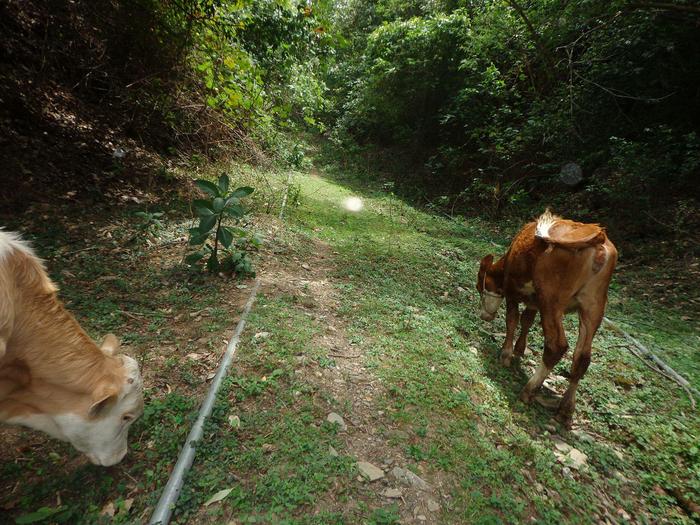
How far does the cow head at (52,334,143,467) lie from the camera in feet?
6.77

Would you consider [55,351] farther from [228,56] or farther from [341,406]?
[228,56]

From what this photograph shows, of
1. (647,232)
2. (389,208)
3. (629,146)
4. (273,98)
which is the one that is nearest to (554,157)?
(629,146)

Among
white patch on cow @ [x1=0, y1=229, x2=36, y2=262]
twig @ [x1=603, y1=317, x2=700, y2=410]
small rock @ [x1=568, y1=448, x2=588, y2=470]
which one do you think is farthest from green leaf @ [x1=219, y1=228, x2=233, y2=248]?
twig @ [x1=603, y1=317, x2=700, y2=410]

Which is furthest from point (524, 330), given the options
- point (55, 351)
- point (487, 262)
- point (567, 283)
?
point (55, 351)

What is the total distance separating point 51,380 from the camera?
2.09 m

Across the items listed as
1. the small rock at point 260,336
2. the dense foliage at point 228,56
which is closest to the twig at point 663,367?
the small rock at point 260,336

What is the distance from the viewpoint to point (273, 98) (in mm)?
7434

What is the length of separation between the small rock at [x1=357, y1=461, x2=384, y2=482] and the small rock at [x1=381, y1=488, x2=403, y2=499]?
4.1 inches

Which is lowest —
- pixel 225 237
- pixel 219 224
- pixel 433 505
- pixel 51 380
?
pixel 433 505

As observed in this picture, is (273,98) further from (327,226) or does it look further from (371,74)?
(371,74)

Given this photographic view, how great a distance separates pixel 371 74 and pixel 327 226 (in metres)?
11.2

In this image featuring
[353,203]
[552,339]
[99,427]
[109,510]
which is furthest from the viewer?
[353,203]

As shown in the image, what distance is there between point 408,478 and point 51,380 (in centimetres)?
238

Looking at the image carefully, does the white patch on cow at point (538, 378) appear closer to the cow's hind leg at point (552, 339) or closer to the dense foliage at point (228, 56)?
the cow's hind leg at point (552, 339)
